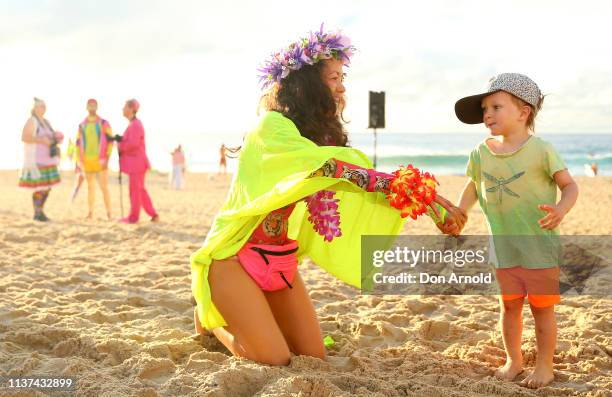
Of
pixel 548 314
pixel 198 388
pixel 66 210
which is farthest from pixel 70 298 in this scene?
pixel 66 210

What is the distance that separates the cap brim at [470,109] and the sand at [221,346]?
4.32ft

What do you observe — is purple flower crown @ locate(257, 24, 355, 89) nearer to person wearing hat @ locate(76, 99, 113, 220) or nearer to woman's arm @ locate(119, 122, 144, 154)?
woman's arm @ locate(119, 122, 144, 154)

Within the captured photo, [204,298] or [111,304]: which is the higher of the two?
[204,298]

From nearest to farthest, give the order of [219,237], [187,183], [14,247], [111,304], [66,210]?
[219,237]
[111,304]
[14,247]
[66,210]
[187,183]

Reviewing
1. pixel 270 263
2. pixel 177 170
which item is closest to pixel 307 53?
pixel 270 263

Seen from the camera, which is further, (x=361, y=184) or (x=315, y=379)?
(x=361, y=184)

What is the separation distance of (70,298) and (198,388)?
2168 millimetres

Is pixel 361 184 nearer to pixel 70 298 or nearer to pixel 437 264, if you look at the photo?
pixel 70 298

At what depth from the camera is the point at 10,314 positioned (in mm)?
4090

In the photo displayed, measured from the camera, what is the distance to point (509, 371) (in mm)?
3277

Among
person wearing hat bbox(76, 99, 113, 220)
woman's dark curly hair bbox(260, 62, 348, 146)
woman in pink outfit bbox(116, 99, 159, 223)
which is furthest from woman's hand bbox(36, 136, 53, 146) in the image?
woman's dark curly hair bbox(260, 62, 348, 146)

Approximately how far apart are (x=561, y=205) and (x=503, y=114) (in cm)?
51

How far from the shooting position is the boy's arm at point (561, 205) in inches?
115

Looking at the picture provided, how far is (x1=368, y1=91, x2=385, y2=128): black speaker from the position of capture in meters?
→ 11.7
